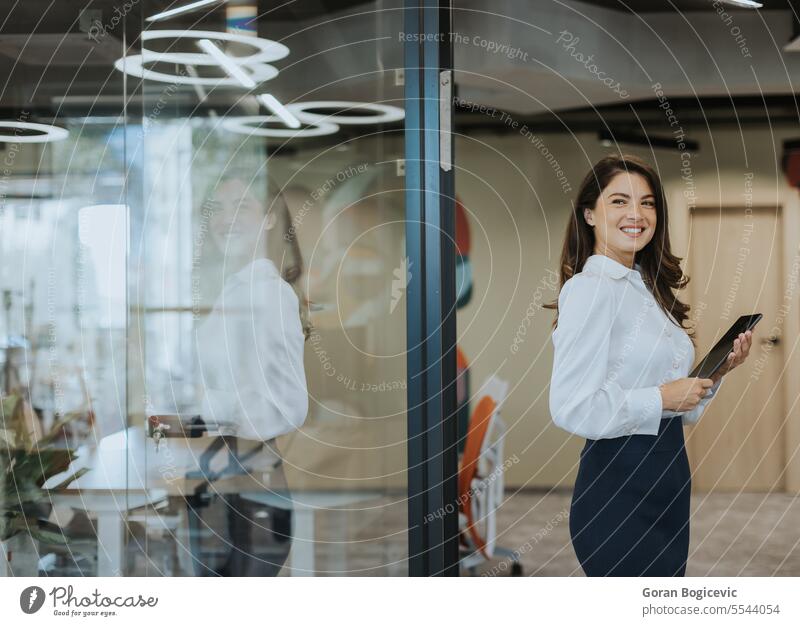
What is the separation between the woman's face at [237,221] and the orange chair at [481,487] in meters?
1.26

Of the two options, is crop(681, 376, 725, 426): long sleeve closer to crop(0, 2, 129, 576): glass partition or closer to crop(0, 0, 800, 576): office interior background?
crop(0, 0, 800, 576): office interior background

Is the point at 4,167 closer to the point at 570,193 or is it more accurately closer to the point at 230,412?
the point at 230,412

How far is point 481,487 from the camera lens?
3.53 meters

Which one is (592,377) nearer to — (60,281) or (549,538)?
(60,281)

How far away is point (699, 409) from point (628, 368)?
0.18 meters

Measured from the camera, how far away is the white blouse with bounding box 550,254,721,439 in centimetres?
177

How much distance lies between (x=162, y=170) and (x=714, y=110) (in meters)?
3.36

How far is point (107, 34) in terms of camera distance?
2016mm

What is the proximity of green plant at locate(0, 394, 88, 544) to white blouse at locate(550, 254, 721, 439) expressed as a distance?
1184 mm

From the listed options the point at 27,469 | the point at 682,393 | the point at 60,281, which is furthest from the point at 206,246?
the point at 682,393

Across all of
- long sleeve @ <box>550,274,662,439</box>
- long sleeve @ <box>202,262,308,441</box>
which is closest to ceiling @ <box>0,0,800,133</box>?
long sleeve @ <box>202,262,308,441</box>

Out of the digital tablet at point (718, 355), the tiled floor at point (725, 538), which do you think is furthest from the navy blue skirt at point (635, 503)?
the tiled floor at point (725, 538)

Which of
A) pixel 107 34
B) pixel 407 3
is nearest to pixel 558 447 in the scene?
pixel 407 3

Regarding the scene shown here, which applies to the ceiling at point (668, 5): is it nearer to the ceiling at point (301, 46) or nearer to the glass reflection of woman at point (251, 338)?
the ceiling at point (301, 46)
